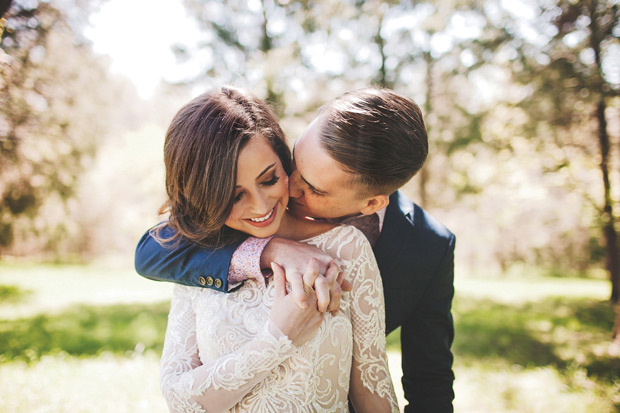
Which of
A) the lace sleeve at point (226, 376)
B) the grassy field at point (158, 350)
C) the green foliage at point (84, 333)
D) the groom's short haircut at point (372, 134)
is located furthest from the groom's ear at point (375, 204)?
the green foliage at point (84, 333)

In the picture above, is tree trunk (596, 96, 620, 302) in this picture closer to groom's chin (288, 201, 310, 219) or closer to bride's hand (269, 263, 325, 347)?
groom's chin (288, 201, 310, 219)

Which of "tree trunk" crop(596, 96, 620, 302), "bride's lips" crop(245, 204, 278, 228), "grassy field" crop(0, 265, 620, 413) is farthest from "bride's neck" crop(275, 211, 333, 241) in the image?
"tree trunk" crop(596, 96, 620, 302)

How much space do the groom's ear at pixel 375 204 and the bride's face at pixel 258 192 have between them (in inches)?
16.7

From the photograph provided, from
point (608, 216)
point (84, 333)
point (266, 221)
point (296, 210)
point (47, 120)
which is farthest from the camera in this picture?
point (608, 216)

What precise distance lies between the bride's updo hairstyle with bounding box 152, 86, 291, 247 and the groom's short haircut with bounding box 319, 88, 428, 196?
1.16 feet

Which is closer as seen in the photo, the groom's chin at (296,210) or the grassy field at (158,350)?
the groom's chin at (296,210)

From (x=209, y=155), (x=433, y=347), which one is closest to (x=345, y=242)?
(x=209, y=155)

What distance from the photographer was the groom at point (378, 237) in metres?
1.78

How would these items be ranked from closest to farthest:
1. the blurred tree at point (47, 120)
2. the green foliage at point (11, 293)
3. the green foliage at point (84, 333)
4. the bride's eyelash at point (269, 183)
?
1. the bride's eyelash at point (269, 183)
2. the blurred tree at point (47, 120)
3. the green foliage at point (84, 333)
4. the green foliage at point (11, 293)

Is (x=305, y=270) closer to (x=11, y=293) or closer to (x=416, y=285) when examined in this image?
(x=416, y=285)

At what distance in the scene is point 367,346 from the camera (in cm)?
170

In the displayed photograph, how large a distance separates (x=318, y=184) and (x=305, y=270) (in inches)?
18.5

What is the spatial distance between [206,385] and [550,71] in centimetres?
866

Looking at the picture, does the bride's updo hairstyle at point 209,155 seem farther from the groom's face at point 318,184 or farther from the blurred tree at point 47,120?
the blurred tree at point 47,120
